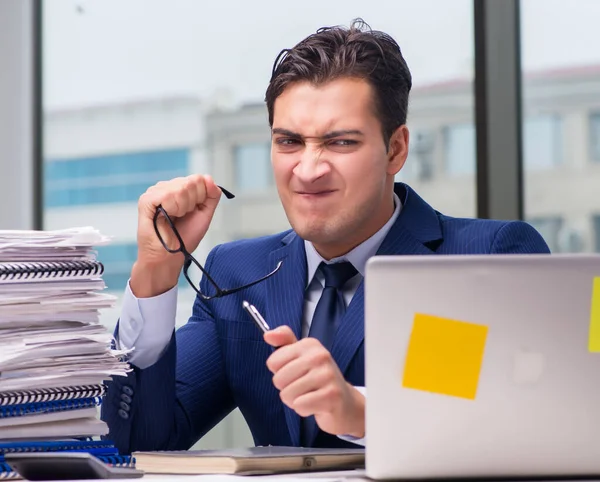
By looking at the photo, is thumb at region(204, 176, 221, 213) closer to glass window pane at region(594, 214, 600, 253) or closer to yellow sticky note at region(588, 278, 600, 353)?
yellow sticky note at region(588, 278, 600, 353)

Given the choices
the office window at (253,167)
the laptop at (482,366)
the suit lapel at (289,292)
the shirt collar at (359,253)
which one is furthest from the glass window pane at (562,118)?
the laptop at (482,366)

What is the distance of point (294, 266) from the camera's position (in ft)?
6.35

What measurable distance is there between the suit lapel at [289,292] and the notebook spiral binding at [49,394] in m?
0.44

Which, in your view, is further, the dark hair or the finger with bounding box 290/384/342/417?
the dark hair

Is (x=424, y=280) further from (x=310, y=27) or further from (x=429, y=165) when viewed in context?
(x=310, y=27)

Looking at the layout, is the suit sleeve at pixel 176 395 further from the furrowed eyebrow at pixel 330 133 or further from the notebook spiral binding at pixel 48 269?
the furrowed eyebrow at pixel 330 133

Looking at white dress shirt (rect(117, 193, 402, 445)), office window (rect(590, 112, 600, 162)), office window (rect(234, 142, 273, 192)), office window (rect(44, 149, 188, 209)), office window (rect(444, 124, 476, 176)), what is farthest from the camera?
office window (rect(44, 149, 188, 209))

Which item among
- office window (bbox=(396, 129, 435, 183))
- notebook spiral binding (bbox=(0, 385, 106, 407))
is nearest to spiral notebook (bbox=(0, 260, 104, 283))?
notebook spiral binding (bbox=(0, 385, 106, 407))

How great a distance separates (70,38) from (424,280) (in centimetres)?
319

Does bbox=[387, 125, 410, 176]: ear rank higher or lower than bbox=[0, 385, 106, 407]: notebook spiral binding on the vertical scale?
higher

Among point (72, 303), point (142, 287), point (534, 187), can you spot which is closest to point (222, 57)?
point (534, 187)

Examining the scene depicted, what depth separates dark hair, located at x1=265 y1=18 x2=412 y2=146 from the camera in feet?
6.17

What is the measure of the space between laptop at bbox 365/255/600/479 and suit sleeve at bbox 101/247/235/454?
2.38 feet

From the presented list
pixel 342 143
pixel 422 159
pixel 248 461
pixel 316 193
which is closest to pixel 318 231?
pixel 316 193
